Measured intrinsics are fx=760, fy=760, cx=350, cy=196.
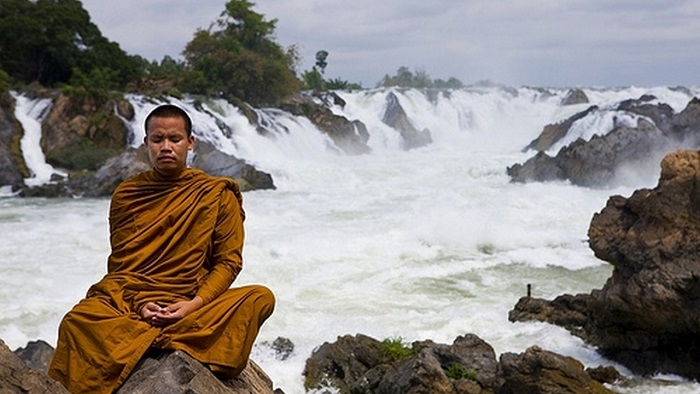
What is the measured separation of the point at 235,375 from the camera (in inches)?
104

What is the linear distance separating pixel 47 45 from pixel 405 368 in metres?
25.2

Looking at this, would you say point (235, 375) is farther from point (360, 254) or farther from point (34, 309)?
point (360, 254)

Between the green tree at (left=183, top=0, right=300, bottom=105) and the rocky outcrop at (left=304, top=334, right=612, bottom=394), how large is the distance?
79.3 ft

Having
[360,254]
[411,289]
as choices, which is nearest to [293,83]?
[360,254]

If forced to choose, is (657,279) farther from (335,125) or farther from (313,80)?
(313,80)

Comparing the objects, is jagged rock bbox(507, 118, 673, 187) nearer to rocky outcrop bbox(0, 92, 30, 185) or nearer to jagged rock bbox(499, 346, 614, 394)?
rocky outcrop bbox(0, 92, 30, 185)

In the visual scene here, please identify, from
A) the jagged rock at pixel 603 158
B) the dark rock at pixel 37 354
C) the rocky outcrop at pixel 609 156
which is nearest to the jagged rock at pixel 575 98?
the rocky outcrop at pixel 609 156

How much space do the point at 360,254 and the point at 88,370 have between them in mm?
9951

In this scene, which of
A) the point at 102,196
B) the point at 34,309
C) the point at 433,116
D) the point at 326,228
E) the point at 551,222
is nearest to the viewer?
the point at 34,309

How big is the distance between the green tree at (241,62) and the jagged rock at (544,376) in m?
25.5

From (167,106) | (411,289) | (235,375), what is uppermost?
(167,106)

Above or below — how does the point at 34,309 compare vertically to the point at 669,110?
below

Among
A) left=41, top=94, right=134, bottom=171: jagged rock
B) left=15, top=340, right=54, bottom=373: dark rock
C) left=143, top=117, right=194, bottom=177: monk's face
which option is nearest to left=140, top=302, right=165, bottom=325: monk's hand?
left=143, top=117, right=194, bottom=177: monk's face

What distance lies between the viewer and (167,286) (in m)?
2.63
